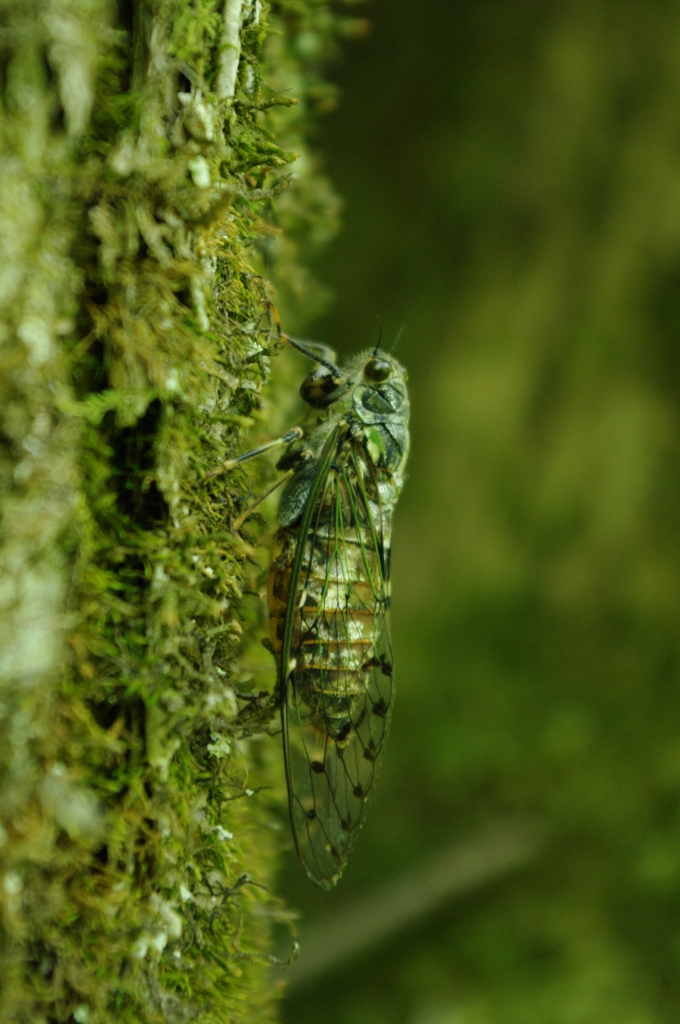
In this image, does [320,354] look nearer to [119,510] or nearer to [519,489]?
[119,510]

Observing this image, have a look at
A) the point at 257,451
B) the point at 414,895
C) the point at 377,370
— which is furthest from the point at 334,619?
the point at 414,895

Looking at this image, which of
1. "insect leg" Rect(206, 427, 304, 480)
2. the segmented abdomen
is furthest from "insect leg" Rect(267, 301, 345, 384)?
the segmented abdomen

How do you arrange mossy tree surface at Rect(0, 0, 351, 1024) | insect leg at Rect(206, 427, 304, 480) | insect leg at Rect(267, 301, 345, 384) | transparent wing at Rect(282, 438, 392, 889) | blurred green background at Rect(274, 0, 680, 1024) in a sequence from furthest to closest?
1. blurred green background at Rect(274, 0, 680, 1024)
2. insect leg at Rect(267, 301, 345, 384)
3. transparent wing at Rect(282, 438, 392, 889)
4. insect leg at Rect(206, 427, 304, 480)
5. mossy tree surface at Rect(0, 0, 351, 1024)

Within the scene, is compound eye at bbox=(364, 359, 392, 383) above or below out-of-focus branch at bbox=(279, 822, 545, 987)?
above

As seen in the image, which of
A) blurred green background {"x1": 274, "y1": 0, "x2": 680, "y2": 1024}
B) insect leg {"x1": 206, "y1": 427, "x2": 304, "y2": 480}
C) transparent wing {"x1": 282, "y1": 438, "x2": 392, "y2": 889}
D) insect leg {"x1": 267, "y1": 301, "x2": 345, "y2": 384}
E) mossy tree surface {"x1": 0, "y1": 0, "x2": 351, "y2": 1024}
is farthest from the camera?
blurred green background {"x1": 274, "y1": 0, "x2": 680, "y2": 1024}

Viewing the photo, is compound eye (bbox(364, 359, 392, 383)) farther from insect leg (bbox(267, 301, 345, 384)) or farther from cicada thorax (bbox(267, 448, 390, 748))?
cicada thorax (bbox(267, 448, 390, 748))

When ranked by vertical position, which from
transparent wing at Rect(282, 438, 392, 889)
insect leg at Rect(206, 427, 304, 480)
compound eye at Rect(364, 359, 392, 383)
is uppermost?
compound eye at Rect(364, 359, 392, 383)

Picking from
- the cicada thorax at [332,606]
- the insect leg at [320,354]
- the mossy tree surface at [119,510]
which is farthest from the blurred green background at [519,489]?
the mossy tree surface at [119,510]

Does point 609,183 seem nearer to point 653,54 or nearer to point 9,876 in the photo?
point 653,54

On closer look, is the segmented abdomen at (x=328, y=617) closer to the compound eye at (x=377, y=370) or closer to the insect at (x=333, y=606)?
the insect at (x=333, y=606)
